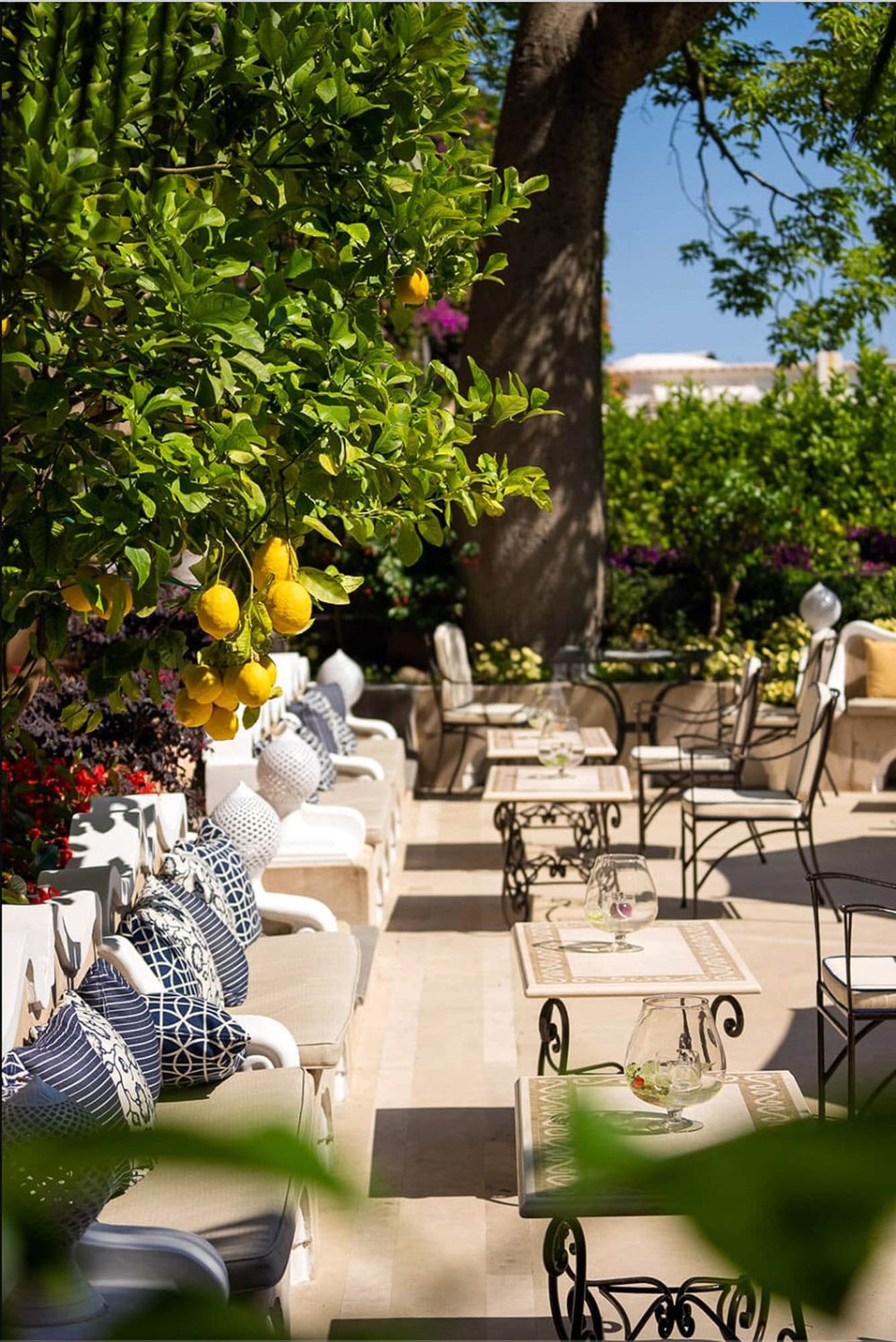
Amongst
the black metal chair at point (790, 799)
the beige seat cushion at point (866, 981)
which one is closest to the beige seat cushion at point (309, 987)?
the beige seat cushion at point (866, 981)

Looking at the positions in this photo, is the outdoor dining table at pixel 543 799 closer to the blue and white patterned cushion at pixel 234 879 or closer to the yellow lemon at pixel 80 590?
the blue and white patterned cushion at pixel 234 879

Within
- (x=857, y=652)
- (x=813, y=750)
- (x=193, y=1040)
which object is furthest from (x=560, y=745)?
(x=193, y=1040)

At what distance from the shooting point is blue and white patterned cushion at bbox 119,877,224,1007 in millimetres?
3576

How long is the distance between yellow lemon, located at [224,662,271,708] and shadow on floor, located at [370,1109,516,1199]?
2.16 m

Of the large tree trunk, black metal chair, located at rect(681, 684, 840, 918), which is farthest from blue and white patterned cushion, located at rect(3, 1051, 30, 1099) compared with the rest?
the large tree trunk

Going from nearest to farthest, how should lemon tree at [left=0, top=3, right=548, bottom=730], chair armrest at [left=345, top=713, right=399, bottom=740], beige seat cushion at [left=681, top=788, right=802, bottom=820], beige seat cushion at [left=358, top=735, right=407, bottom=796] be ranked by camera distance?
lemon tree at [left=0, top=3, right=548, bottom=730]
beige seat cushion at [left=681, top=788, right=802, bottom=820]
beige seat cushion at [left=358, top=735, right=407, bottom=796]
chair armrest at [left=345, top=713, right=399, bottom=740]

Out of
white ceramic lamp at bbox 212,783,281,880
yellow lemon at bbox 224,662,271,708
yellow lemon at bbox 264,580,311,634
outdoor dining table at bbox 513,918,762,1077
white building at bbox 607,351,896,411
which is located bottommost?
outdoor dining table at bbox 513,918,762,1077

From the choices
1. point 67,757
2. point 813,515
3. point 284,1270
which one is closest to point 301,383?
point 284,1270

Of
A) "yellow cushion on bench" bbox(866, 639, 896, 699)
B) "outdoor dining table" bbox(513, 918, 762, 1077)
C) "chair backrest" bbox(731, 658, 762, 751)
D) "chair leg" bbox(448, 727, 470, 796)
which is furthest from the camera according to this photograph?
"chair leg" bbox(448, 727, 470, 796)

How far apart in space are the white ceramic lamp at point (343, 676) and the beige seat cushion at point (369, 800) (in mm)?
1147

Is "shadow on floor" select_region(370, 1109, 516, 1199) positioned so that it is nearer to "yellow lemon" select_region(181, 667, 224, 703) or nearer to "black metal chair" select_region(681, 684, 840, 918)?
"yellow lemon" select_region(181, 667, 224, 703)

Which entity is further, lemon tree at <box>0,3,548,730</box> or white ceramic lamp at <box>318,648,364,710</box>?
white ceramic lamp at <box>318,648,364,710</box>

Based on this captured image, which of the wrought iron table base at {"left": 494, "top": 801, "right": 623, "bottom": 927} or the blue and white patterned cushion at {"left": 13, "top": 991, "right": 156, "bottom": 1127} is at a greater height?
the blue and white patterned cushion at {"left": 13, "top": 991, "right": 156, "bottom": 1127}

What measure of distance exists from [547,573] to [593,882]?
7217 mm
